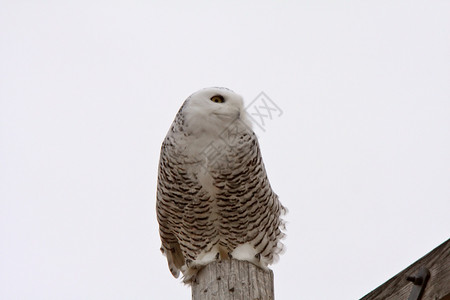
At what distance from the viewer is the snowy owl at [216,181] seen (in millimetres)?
4117

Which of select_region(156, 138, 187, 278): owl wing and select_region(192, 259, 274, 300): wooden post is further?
select_region(156, 138, 187, 278): owl wing

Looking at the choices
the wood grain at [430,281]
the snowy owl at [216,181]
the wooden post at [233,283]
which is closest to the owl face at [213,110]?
the snowy owl at [216,181]

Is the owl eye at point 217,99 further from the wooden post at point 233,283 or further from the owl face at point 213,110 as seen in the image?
the wooden post at point 233,283

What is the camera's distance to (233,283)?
277cm

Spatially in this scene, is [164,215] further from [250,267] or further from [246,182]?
[250,267]

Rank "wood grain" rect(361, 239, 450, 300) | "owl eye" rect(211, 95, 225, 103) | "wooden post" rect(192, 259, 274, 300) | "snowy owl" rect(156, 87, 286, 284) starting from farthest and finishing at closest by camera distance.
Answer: "owl eye" rect(211, 95, 225, 103)
"snowy owl" rect(156, 87, 286, 284)
"wooden post" rect(192, 259, 274, 300)
"wood grain" rect(361, 239, 450, 300)

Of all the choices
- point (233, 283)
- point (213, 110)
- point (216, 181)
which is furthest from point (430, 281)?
point (213, 110)

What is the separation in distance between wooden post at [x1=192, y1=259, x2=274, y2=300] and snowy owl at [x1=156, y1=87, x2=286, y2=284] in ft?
3.62

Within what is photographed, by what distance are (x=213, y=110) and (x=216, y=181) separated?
428 mm

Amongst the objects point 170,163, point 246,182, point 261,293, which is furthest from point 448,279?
point 170,163

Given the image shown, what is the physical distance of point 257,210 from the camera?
4.27 m

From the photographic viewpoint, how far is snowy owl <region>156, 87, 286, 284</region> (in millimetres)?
4117

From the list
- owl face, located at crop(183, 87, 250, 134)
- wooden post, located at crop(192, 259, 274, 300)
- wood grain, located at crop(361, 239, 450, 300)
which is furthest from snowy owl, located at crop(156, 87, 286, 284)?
wood grain, located at crop(361, 239, 450, 300)

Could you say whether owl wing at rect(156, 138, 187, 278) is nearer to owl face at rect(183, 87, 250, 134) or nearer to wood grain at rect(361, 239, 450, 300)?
owl face at rect(183, 87, 250, 134)
